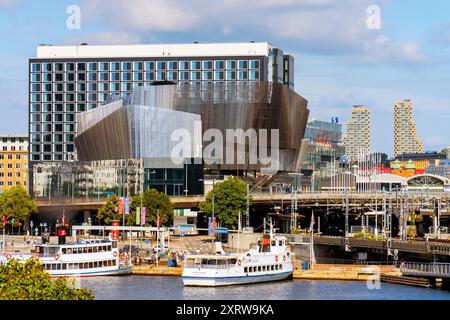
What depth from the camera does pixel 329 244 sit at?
13388 centimetres

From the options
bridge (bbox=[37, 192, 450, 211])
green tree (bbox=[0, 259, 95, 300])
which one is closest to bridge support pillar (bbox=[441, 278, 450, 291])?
green tree (bbox=[0, 259, 95, 300])

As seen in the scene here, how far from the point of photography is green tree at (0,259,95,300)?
1977 inches

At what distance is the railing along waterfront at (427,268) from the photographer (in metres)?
100

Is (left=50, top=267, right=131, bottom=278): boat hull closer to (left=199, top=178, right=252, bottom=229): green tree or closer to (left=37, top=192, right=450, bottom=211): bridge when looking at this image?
(left=199, top=178, right=252, bottom=229): green tree

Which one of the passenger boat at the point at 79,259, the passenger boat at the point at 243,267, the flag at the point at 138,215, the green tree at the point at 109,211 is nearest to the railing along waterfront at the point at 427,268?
the passenger boat at the point at 243,267

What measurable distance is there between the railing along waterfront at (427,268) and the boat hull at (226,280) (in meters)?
12.7

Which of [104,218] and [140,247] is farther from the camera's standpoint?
[104,218]

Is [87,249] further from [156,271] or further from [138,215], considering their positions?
[138,215]

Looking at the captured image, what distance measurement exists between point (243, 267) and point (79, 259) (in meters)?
18.0

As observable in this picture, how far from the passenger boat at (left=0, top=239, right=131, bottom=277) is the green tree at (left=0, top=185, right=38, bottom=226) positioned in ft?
229
